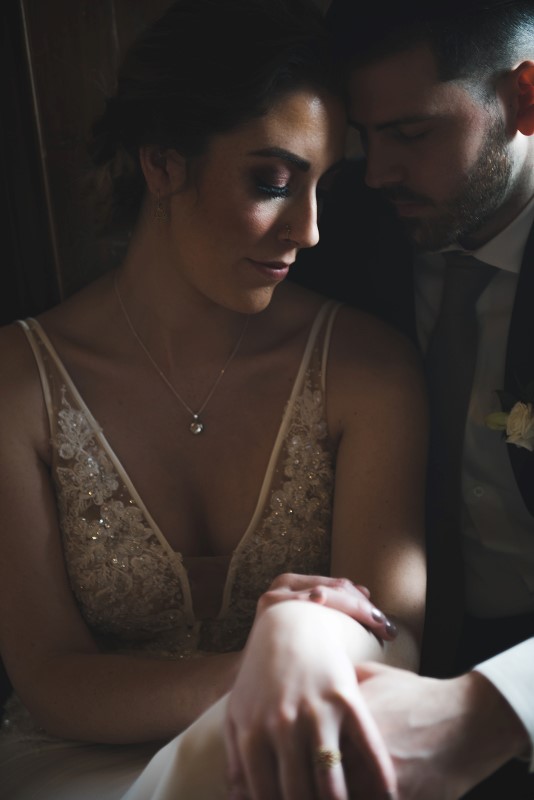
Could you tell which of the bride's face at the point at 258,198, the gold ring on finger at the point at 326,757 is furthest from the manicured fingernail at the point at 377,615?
the bride's face at the point at 258,198

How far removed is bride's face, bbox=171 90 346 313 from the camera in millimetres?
1403

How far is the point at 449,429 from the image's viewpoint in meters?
1.69

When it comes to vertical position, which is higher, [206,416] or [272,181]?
[272,181]

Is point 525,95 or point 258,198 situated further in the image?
point 525,95

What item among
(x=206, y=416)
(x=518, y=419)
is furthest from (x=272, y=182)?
(x=518, y=419)

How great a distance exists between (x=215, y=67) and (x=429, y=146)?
403 mm

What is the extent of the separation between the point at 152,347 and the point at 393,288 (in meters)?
0.47

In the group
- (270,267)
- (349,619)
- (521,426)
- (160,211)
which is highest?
(160,211)

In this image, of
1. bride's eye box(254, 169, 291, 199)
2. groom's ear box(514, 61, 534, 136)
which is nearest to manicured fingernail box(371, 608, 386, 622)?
bride's eye box(254, 169, 291, 199)

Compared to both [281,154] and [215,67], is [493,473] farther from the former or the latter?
[215,67]

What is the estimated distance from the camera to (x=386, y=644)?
52.5 inches

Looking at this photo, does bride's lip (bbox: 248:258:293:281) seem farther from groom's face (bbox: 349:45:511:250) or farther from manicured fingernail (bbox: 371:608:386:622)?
manicured fingernail (bbox: 371:608:386:622)

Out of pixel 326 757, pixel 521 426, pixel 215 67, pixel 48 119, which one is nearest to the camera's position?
pixel 326 757

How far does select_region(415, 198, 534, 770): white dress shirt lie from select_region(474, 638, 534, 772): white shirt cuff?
0.53 metres
